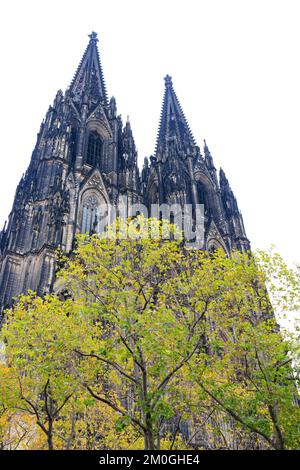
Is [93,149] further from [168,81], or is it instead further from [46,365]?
[168,81]

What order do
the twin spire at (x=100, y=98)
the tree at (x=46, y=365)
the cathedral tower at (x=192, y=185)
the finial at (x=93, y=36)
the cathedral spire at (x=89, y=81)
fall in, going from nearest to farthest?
the tree at (x=46, y=365) → the cathedral tower at (x=192, y=185) → the cathedral spire at (x=89, y=81) → the twin spire at (x=100, y=98) → the finial at (x=93, y=36)

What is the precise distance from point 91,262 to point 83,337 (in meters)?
2.18

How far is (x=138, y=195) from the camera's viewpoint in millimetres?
27219

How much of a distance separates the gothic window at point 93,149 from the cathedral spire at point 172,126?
753 centimetres

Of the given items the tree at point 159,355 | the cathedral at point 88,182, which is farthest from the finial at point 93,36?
the tree at point 159,355

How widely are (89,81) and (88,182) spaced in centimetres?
1489

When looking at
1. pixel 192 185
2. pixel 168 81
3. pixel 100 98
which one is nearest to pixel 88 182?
pixel 192 185

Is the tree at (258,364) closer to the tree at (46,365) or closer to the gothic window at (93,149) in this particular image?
the tree at (46,365)

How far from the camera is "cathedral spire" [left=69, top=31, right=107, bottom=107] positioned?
109 ft

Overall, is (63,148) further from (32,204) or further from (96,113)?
(96,113)

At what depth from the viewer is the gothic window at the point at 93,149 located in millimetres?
28484

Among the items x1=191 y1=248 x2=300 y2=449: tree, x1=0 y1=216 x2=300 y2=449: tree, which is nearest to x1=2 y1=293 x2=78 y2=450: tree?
x1=0 y1=216 x2=300 y2=449: tree

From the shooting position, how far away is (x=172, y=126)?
40.0 metres

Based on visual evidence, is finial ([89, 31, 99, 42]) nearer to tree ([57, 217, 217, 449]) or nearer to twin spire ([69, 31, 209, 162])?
twin spire ([69, 31, 209, 162])
